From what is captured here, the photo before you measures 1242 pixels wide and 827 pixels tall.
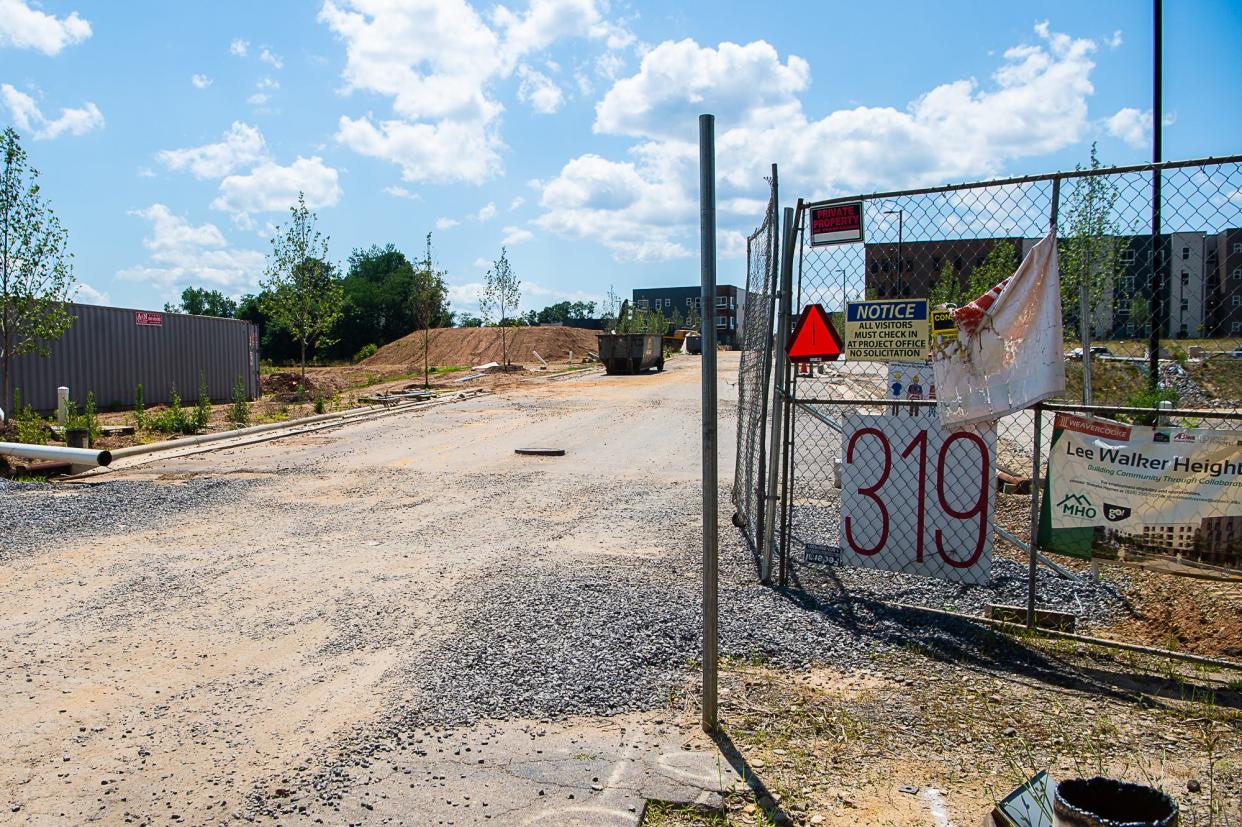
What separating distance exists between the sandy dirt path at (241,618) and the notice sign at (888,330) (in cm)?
263

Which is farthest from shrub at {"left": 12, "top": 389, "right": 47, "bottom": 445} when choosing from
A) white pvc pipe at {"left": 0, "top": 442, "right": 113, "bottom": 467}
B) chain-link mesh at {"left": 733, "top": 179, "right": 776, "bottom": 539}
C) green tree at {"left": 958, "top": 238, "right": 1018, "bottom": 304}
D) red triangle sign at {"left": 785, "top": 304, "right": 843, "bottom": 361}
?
green tree at {"left": 958, "top": 238, "right": 1018, "bottom": 304}

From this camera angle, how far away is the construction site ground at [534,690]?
11.1 ft

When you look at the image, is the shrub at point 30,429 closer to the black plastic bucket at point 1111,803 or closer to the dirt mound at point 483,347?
the black plastic bucket at point 1111,803

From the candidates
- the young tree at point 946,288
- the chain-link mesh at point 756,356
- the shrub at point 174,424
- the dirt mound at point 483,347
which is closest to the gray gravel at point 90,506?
the chain-link mesh at point 756,356

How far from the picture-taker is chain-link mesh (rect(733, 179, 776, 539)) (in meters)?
6.11

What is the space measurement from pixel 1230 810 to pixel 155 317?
92.0 feet

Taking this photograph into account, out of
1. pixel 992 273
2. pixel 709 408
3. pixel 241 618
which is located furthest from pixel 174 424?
pixel 709 408

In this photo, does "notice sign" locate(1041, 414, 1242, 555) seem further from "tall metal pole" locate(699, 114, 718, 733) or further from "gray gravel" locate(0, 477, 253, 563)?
"gray gravel" locate(0, 477, 253, 563)

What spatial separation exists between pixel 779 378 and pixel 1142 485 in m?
2.12

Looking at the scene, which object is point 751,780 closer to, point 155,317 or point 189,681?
point 189,681

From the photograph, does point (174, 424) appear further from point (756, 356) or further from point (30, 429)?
point (756, 356)

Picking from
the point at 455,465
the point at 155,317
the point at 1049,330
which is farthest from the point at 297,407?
the point at 1049,330

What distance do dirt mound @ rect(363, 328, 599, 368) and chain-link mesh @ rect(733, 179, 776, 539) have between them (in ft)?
158

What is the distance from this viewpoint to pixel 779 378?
5.73 metres
